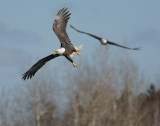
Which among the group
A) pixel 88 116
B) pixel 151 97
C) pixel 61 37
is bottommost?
pixel 61 37

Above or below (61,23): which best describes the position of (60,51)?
below

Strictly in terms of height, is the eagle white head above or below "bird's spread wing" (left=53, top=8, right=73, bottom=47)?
below

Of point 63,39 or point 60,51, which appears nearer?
point 60,51

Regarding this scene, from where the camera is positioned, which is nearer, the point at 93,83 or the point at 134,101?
the point at 93,83

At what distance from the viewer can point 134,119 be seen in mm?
37531

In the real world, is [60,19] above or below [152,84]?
below

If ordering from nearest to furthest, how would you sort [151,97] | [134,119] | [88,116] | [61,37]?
[61,37] → [88,116] → [134,119] → [151,97]

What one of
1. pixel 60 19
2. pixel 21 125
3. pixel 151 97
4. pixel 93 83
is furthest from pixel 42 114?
Answer: pixel 60 19

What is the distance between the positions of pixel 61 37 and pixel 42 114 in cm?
2111

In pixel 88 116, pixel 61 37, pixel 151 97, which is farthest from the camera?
pixel 151 97

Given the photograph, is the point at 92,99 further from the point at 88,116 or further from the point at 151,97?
the point at 151,97

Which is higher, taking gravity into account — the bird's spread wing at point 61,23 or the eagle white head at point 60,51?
the bird's spread wing at point 61,23

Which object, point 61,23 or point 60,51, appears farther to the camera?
point 61,23

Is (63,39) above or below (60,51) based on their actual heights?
above
